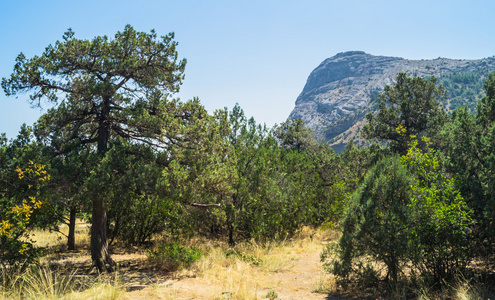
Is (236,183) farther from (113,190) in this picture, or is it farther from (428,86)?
(428,86)

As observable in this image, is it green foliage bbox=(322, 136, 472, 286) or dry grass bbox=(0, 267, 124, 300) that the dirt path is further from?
green foliage bbox=(322, 136, 472, 286)

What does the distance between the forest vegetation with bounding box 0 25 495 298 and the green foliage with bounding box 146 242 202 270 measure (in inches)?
1.8

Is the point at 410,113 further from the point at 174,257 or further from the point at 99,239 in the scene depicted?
the point at 99,239

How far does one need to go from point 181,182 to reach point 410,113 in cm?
1809

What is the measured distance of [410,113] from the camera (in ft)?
70.3

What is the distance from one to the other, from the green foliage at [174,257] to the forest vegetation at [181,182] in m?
0.05

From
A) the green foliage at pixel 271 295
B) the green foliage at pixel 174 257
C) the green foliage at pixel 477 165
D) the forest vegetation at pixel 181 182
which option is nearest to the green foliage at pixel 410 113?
the forest vegetation at pixel 181 182

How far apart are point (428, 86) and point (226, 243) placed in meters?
17.2

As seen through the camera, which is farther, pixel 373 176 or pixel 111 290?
pixel 373 176

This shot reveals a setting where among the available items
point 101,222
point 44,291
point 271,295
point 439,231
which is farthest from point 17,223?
point 439,231

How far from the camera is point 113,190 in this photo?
7.86m

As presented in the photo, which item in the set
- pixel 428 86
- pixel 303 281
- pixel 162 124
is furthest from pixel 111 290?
pixel 428 86

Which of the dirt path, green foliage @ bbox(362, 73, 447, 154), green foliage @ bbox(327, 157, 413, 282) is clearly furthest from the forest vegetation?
green foliage @ bbox(362, 73, 447, 154)

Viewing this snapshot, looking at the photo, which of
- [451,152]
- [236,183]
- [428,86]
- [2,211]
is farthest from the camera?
[428,86]
